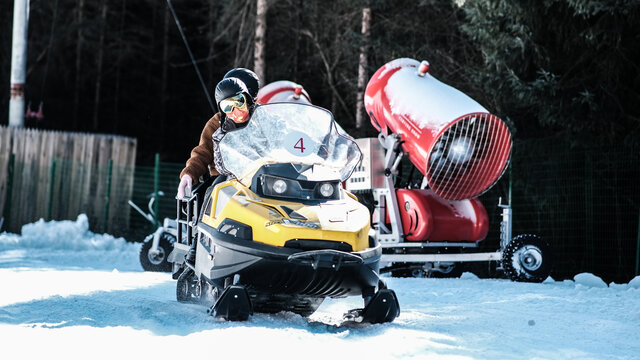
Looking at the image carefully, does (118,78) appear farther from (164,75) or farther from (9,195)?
(9,195)

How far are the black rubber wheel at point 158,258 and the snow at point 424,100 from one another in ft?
11.1

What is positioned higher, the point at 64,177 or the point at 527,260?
→ the point at 64,177

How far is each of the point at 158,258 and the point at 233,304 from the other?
549cm

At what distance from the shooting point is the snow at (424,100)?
9.26 meters

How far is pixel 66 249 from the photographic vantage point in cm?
1368

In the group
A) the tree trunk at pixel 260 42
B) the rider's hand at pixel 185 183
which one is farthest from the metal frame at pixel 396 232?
the tree trunk at pixel 260 42

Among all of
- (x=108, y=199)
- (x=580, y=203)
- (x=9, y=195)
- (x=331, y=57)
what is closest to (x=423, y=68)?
(x=580, y=203)

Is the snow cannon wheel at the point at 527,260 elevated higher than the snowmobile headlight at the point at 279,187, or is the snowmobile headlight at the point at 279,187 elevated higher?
the snowmobile headlight at the point at 279,187

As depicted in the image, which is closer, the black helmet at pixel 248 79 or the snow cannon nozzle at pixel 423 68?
the black helmet at pixel 248 79

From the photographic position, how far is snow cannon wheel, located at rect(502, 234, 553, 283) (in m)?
9.35

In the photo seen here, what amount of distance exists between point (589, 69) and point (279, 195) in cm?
821

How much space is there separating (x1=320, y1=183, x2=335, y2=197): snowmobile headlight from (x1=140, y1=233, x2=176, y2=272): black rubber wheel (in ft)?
17.5

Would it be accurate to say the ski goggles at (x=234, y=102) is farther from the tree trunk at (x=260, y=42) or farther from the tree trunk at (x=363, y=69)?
the tree trunk at (x=363, y=69)

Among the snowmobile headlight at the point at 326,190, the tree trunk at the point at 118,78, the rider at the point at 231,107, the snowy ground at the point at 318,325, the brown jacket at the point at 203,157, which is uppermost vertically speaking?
the tree trunk at the point at 118,78
